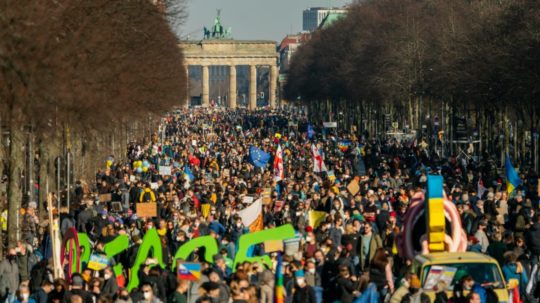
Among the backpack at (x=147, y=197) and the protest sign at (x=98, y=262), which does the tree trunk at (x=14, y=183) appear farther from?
the protest sign at (x=98, y=262)

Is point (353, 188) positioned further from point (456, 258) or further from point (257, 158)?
point (456, 258)

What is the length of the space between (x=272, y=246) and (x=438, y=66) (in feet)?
179

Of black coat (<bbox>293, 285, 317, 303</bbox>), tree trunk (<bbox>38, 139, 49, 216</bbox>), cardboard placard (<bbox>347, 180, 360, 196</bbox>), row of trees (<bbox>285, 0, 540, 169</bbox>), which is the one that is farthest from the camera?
row of trees (<bbox>285, 0, 540, 169</bbox>)

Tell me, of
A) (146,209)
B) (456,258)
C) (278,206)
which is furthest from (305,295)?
(278,206)

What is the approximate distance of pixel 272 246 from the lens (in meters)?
23.6

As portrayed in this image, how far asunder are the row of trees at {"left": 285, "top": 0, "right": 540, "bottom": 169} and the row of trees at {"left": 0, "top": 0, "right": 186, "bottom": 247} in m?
15.5

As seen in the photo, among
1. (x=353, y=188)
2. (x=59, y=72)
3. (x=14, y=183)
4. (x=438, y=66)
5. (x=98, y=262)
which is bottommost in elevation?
(x=98, y=262)

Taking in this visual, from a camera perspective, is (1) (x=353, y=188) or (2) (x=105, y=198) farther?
(2) (x=105, y=198)

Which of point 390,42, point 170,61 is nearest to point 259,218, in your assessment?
point 170,61

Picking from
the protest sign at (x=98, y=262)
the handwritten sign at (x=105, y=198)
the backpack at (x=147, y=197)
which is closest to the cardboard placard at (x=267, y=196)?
the backpack at (x=147, y=197)

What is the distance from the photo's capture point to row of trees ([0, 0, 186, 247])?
29.1 meters

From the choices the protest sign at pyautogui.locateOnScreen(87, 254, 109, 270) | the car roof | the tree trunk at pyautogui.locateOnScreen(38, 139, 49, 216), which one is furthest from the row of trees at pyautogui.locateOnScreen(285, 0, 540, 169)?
the car roof

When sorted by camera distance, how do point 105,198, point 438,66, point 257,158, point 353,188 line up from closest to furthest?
point 353,188 → point 105,198 → point 257,158 → point 438,66

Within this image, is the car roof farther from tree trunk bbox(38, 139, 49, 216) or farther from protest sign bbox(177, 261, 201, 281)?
tree trunk bbox(38, 139, 49, 216)
